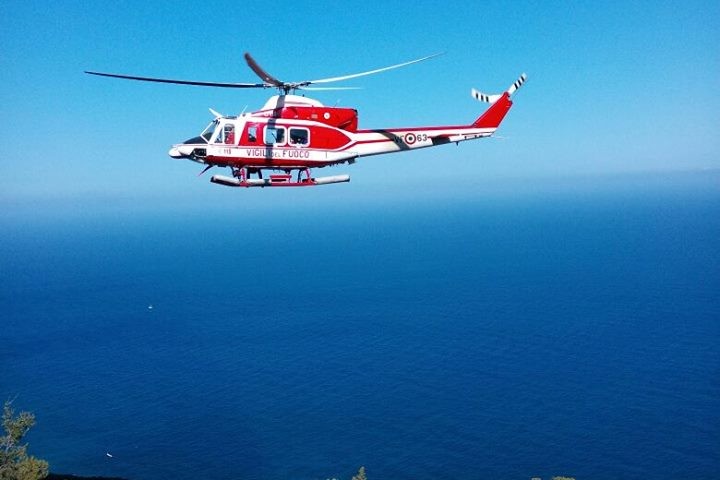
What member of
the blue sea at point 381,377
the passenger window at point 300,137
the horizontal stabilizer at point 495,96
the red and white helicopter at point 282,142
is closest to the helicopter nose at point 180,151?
the red and white helicopter at point 282,142

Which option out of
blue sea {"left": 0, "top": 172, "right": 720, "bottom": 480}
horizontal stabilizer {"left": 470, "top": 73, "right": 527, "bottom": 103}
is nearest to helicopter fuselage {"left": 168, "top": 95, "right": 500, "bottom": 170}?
horizontal stabilizer {"left": 470, "top": 73, "right": 527, "bottom": 103}

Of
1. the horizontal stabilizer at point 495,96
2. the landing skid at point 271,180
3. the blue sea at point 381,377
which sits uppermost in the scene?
the horizontal stabilizer at point 495,96

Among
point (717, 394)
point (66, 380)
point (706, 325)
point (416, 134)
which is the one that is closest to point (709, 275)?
point (706, 325)

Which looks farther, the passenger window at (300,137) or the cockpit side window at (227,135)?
the passenger window at (300,137)

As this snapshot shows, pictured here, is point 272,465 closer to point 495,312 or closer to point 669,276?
point 495,312

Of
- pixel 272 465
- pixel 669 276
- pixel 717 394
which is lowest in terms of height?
pixel 272 465

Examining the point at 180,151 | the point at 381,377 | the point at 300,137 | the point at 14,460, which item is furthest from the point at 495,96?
the point at 381,377

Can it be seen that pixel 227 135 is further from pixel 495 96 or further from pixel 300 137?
pixel 495 96

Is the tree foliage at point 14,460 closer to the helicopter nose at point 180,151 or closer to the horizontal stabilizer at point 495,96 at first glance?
the helicopter nose at point 180,151
